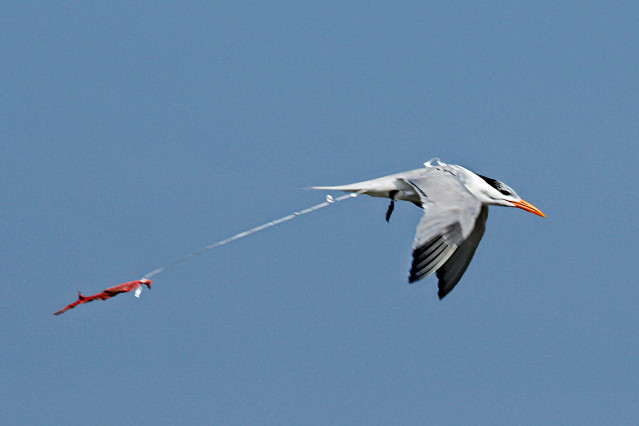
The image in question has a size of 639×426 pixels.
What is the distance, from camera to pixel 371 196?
18328 millimetres

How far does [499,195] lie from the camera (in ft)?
63.6

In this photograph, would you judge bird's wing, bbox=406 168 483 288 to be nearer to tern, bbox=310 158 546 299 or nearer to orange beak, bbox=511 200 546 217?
tern, bbox=310 158 546 299

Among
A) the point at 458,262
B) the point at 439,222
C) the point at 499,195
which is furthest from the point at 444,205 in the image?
the point at 458,262

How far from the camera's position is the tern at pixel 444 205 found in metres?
15.8

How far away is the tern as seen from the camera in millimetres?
15766

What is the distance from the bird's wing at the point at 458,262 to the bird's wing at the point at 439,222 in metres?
2.58

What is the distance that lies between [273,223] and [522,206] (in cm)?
511

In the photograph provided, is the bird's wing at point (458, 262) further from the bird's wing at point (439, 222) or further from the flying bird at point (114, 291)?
the flying bird at point (114, 291)

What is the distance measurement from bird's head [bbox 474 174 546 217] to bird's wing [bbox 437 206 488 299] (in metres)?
0.47

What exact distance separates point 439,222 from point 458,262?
4221 mm

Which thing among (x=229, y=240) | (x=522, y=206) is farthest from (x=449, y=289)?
(x=229, y=240)

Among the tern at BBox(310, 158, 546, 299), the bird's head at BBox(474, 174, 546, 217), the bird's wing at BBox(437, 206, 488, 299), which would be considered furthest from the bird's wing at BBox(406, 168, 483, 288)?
the bird's wing at BBox(437, 206, 488, 299)

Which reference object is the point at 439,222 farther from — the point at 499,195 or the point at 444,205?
the point at 499,195

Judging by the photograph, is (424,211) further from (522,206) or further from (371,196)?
(522,206)
